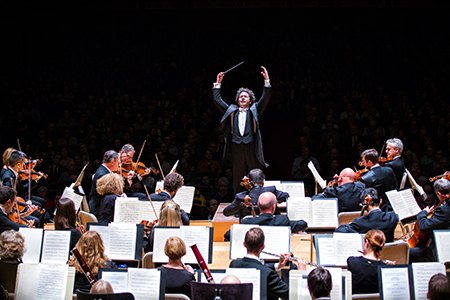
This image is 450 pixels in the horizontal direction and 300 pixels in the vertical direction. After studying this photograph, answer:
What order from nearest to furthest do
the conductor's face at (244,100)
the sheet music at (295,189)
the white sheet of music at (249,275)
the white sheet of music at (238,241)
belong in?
1. the white sheet of music at (249,275)
2. the white sheet of music at (238,241)
3. the sheet music at (295,189)
4. the conductor's face at (244,100)

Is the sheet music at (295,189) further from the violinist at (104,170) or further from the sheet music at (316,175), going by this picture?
the violinist at (104,170)

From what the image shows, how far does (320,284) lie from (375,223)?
5.22 ft

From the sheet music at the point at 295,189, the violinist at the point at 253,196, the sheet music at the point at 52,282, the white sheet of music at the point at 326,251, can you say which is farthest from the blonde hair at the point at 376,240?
the sheet music at the point at 295,189

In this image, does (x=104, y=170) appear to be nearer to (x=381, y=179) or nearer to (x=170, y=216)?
(x=170, y=216)

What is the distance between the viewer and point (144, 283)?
10.7 feet

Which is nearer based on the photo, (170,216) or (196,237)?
(196,237)

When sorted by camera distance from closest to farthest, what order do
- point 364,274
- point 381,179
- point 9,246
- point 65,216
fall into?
point 364,274 < point 9,246 < point 65,216 < point 381,179

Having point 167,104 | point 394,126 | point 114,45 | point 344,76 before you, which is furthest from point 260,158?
point 114,45

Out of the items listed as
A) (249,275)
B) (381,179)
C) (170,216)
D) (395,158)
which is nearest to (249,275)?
(249,275)

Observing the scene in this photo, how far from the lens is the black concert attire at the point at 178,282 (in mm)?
3346

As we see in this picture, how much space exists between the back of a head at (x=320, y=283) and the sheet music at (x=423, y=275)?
0.77 meters

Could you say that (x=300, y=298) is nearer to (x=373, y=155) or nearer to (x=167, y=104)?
(x=373, y=155)

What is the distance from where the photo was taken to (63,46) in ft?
42.5

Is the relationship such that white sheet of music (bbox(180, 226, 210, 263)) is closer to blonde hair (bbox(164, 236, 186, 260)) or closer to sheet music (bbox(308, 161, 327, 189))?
blonde hair (bbox(164, 236, 186, 260))
